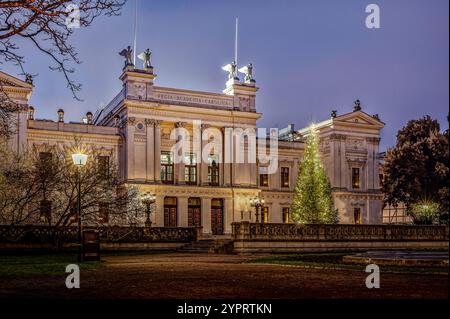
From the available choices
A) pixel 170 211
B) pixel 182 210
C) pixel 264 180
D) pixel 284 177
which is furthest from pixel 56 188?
pixel 284 177

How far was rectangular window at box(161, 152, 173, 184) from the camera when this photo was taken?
5009cm

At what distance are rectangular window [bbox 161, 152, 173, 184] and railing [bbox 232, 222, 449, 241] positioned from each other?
1850cm

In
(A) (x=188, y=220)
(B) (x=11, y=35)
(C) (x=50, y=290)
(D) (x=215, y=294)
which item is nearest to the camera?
(D) (x=215, y=294)

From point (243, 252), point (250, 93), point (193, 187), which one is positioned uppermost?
point (250, 93)

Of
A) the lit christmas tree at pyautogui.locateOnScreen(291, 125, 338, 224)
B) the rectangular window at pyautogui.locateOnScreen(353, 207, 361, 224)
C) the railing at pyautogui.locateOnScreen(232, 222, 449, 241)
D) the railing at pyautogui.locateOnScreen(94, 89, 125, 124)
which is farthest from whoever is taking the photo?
the rectangular window at pyautogui.locateOnScreen(353, 207, 361, 224)

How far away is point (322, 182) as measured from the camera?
155ft

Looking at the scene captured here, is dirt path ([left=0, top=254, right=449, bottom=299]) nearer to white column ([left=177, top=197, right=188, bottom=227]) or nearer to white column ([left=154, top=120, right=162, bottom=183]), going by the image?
white column ([left=154, top=120, right=162, bottom=183])

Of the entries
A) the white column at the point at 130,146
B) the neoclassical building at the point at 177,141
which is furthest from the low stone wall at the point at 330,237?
the white column at the point at 130,146

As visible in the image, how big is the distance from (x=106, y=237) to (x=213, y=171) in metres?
18.5

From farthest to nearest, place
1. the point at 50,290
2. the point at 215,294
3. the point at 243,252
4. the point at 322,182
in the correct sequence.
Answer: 1. the point at 322,182
2. the point at 243,252
3. the point at 50,290
4. the point at 215,294

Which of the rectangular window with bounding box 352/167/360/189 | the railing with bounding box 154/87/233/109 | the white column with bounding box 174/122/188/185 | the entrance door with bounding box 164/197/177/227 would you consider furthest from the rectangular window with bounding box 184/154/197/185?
the rectangular window with bounding box 352/167/360/189

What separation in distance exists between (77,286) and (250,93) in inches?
1685
